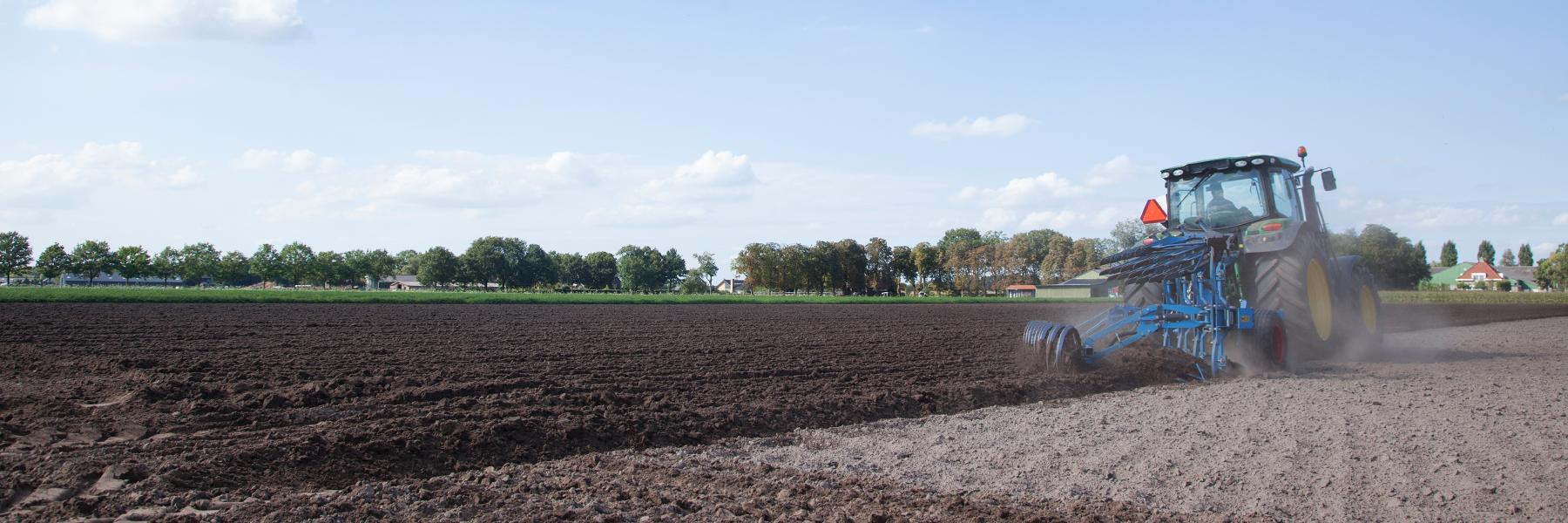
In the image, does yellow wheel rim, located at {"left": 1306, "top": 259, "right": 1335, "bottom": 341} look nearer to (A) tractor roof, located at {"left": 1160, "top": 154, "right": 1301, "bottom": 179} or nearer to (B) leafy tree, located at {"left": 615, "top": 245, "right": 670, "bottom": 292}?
(A) tractor roof, located at {"left": 1160, "top": 154, "right": 1301, "bottom": 179}

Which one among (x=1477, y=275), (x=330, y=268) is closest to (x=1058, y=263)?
(x=1477, y=275)

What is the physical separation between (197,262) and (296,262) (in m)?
10.1

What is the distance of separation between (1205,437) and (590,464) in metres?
4.18

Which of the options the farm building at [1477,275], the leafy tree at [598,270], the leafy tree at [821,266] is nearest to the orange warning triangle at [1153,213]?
the leafy tree at [821,266]

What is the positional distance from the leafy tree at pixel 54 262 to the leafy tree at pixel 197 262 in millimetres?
11954

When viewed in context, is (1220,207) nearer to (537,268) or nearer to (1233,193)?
(1233,193)

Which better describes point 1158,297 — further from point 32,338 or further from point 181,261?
point 181,261

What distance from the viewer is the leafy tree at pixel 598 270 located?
420 feet

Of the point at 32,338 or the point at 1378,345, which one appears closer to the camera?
the point at 1378,345

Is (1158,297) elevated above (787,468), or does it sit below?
above

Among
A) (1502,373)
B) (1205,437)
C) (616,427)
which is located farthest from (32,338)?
(1502,373)

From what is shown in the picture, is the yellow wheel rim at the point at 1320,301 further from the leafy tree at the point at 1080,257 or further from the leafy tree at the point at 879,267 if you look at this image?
the leafy tree at the point at 879,267

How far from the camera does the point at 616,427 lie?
683cm

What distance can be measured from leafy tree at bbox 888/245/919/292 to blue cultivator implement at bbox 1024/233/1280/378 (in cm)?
8923
